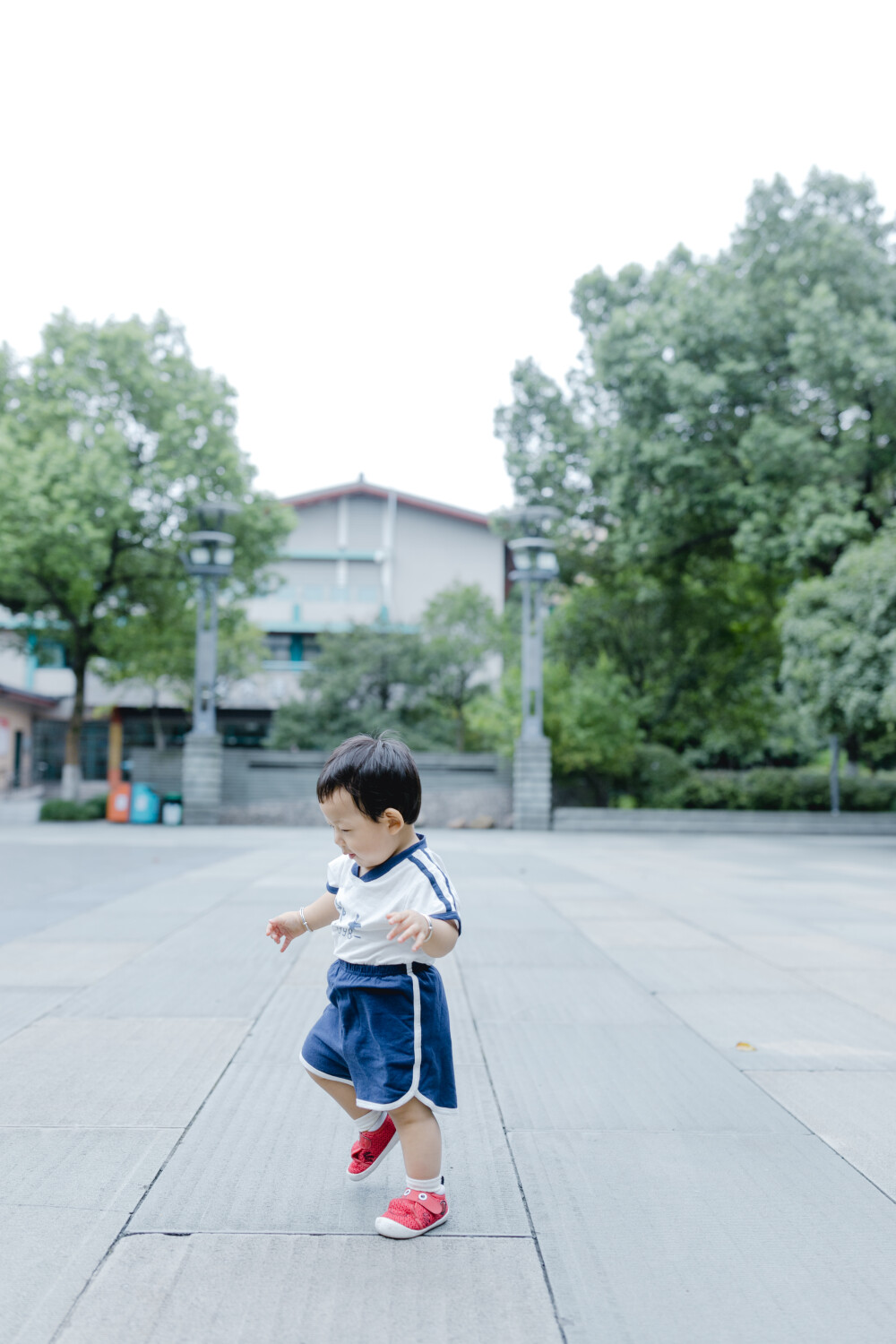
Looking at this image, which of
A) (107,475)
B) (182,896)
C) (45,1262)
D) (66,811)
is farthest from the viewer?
(66,811)

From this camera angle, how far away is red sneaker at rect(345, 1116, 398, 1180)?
2.89 metres

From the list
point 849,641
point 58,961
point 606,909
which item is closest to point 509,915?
point 606,909

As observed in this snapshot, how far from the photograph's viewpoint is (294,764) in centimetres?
2767

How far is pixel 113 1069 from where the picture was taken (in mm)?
4016

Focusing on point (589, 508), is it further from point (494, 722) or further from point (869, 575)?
point (869, 575)

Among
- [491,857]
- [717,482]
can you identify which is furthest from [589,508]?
[491,857]

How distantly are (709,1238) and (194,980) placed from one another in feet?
12.3

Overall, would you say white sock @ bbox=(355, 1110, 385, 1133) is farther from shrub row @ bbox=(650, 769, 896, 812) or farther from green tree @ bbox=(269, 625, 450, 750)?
green tree @ bbox=(269, 625, 450, 750)

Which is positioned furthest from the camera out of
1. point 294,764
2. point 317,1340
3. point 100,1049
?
point 294,764

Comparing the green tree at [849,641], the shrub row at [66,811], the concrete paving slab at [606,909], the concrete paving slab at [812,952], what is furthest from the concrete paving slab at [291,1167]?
the shrub row at [66,811]

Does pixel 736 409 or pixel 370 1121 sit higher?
pixel 736 409

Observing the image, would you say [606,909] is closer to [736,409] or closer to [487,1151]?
[487,1151]

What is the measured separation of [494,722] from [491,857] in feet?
35.0

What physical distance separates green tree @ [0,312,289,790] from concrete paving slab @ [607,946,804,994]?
17705mm
